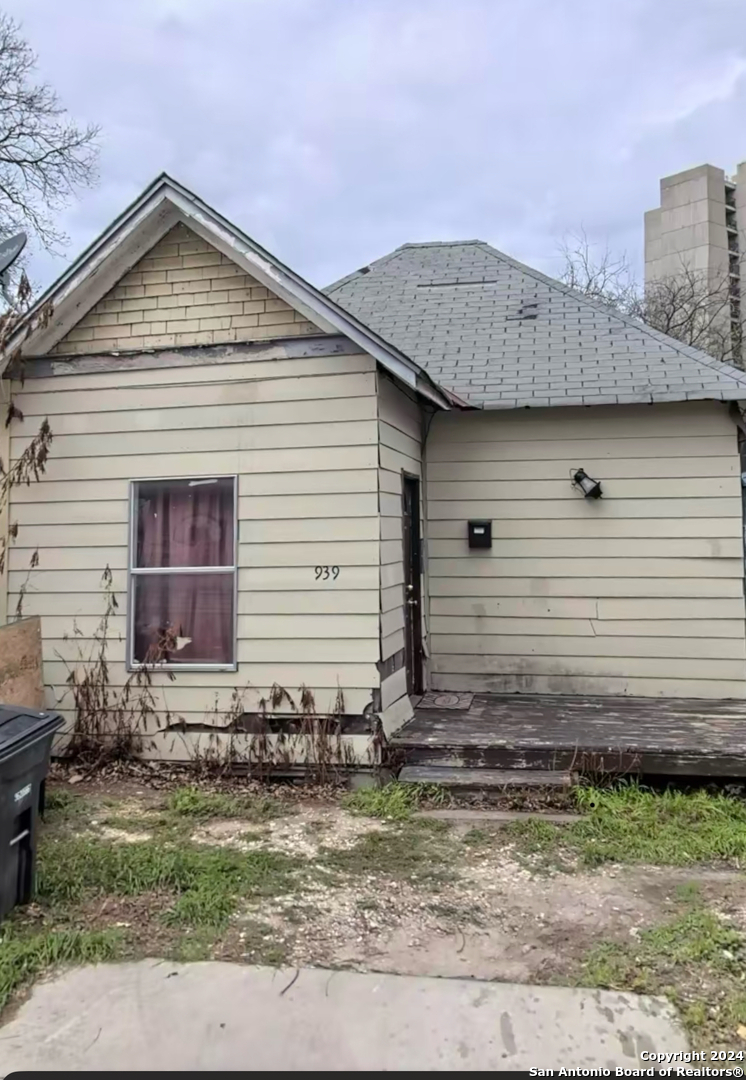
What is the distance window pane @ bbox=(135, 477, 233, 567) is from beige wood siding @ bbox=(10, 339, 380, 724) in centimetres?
12

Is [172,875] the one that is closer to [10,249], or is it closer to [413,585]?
[413,585]

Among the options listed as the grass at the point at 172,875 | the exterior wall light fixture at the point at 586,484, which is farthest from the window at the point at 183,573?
the exterior wall light fixture at the point at 586,484

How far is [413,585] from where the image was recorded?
6480mm

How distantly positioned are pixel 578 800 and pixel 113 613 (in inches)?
148

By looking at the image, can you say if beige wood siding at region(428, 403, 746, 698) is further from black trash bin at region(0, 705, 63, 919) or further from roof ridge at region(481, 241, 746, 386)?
black trash bin at region(0, 705, 63, 919)

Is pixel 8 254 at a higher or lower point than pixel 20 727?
higher

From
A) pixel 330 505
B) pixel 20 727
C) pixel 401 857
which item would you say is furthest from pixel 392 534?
pixel 20 727

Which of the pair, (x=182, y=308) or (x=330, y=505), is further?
(x=182, y=308)

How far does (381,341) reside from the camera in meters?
4.96

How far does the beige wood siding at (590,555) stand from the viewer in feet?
20.9

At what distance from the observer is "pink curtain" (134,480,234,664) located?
5430mm

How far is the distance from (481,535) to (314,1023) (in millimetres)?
4824

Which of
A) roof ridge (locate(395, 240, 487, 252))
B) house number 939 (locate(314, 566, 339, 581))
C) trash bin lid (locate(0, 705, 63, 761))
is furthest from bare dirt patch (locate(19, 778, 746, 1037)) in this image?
roof ridge (locate(395, 240, 487, 252))

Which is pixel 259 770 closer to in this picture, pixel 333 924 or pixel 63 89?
pixel 333 924
